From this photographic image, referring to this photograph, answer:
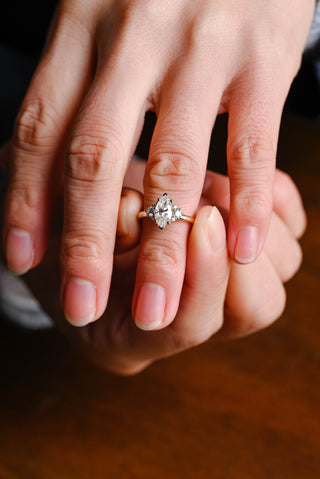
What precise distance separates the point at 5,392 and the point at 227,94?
1.61ft

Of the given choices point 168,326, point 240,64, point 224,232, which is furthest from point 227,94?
point 168,326

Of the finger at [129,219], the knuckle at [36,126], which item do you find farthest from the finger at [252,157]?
the knuckle at [36,126]

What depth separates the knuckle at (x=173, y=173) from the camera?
0.52 meters

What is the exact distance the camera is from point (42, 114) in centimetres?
58

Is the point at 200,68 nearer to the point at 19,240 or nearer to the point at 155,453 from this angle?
the point at 19,240

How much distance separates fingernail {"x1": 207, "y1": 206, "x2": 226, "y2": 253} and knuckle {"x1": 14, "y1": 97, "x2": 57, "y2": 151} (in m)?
0.22

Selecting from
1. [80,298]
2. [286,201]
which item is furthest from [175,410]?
[286,201]

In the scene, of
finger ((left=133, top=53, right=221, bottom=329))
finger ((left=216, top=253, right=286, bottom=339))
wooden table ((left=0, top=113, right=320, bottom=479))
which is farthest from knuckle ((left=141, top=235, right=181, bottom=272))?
wooden table ((left=0, top=113, right=320, bottom=479))

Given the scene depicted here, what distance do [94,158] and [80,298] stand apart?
149 millimetres

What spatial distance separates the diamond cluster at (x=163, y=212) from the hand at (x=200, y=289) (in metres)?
0.03

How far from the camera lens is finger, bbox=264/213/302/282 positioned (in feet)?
2.14

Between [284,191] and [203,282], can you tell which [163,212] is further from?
[284,191]

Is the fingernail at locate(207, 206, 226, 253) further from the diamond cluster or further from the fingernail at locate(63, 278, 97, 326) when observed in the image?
the fingernail at locate(63, 278, 97, 326)

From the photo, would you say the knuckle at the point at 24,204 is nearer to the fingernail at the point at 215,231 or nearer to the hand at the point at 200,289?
the hand at the point at 200,289
